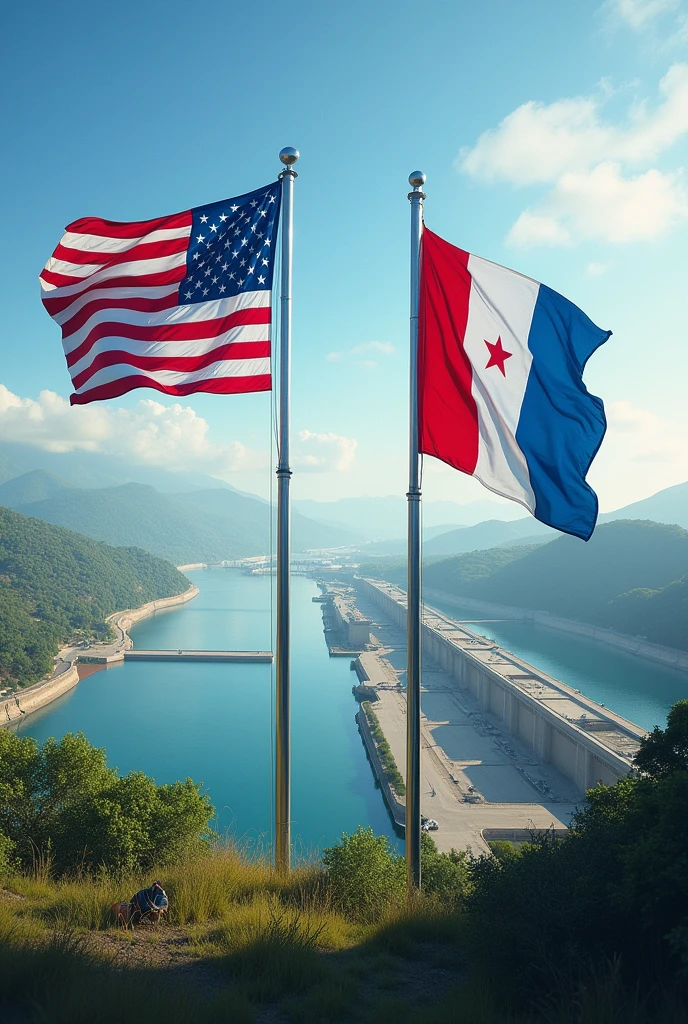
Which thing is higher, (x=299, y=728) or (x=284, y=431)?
(x=284, y=431)

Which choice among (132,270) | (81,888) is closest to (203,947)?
(81,888)

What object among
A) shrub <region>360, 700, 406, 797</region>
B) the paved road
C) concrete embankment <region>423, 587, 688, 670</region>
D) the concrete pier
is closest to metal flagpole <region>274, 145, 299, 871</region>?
the paved road

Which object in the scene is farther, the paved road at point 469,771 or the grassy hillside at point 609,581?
the grassy hillside at point 609,581

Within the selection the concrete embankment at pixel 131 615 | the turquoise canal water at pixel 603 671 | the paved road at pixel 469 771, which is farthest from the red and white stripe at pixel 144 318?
the concrete embankment at pixel 131 615

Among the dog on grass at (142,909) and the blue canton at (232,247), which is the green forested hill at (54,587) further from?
the blue canton at (232,247)

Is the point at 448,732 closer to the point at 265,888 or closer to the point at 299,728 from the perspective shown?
the point at 299,728

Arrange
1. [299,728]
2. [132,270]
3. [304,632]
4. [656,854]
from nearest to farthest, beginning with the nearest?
[656,854]
[132,270]
[299,728]
[304,632]

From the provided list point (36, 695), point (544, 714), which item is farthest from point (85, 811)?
point (36, 695)
